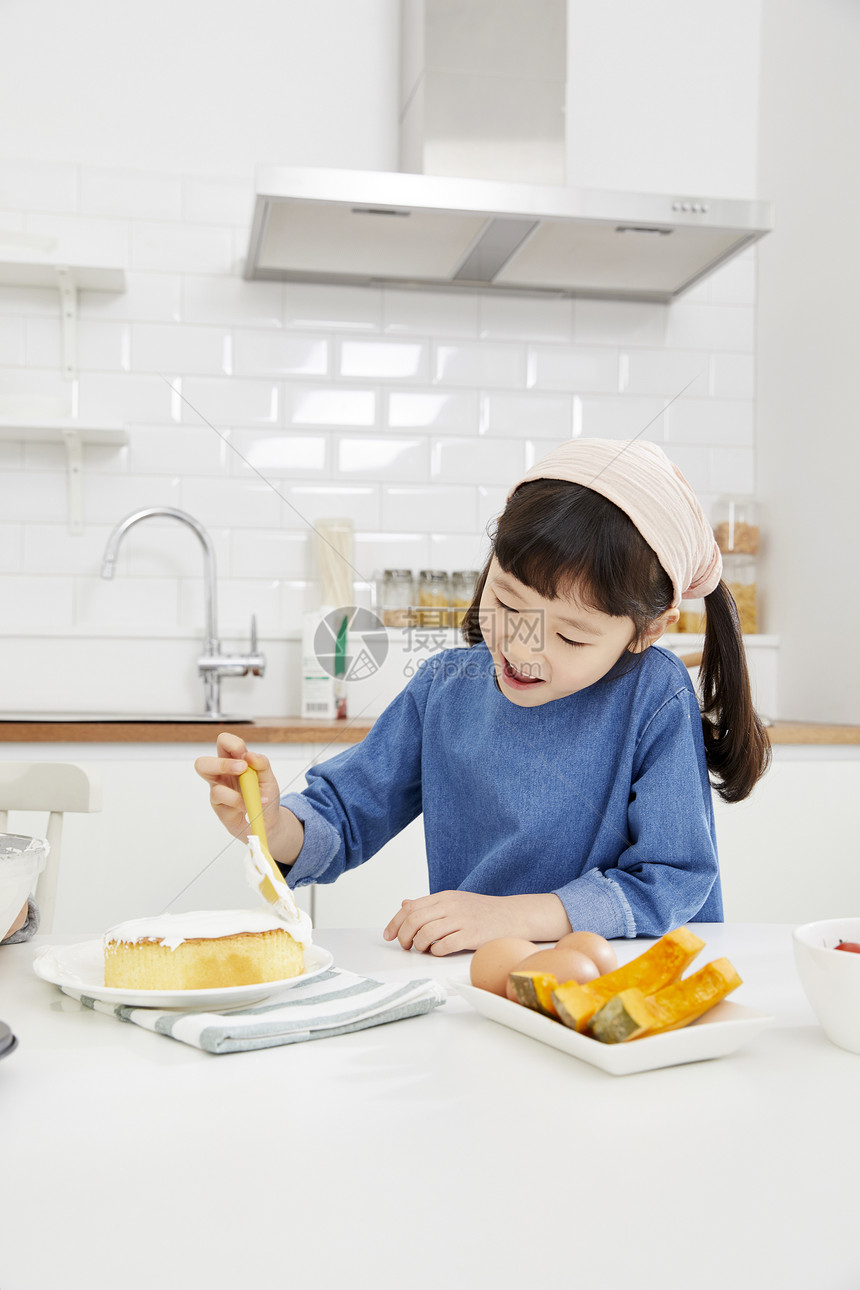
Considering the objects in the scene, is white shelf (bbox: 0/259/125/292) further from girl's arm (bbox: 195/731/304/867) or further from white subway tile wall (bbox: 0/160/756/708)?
girl's arm (bbox: 195/731/304/867)

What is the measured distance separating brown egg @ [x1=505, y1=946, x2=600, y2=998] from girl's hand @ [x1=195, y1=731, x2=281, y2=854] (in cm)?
25

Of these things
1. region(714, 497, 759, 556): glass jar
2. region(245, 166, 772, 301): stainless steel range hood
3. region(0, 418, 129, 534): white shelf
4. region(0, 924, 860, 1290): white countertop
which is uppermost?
region(245, 166, 772, 301): stainless steel range hood

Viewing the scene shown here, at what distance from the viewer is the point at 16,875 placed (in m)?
0.70

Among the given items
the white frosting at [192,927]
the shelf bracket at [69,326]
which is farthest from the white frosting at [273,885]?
the shelf bracket at [69,326]

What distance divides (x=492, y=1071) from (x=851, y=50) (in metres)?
2.31

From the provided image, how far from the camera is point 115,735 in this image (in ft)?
5.71

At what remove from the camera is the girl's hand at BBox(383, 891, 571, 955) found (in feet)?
2.63

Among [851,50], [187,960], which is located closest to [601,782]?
[187,960]

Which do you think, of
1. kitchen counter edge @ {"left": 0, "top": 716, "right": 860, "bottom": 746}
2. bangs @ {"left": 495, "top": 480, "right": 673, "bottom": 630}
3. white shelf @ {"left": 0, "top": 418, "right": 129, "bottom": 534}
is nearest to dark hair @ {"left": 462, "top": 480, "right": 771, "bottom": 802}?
bangs @ {"left": 495, "top": 480, "right": 673, "bottom": 630}

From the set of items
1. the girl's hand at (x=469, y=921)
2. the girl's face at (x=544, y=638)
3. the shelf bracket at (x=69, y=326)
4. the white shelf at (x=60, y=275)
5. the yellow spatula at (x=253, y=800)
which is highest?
the white shelf at (x=60, y=275)

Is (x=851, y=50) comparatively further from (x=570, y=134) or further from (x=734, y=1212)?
(x=734, y=1212)

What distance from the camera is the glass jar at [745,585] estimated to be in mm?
2451

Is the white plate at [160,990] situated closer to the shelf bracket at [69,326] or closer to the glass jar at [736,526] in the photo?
the shelf bracket at [69,326]

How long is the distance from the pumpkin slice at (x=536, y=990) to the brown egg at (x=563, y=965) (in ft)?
0.06
